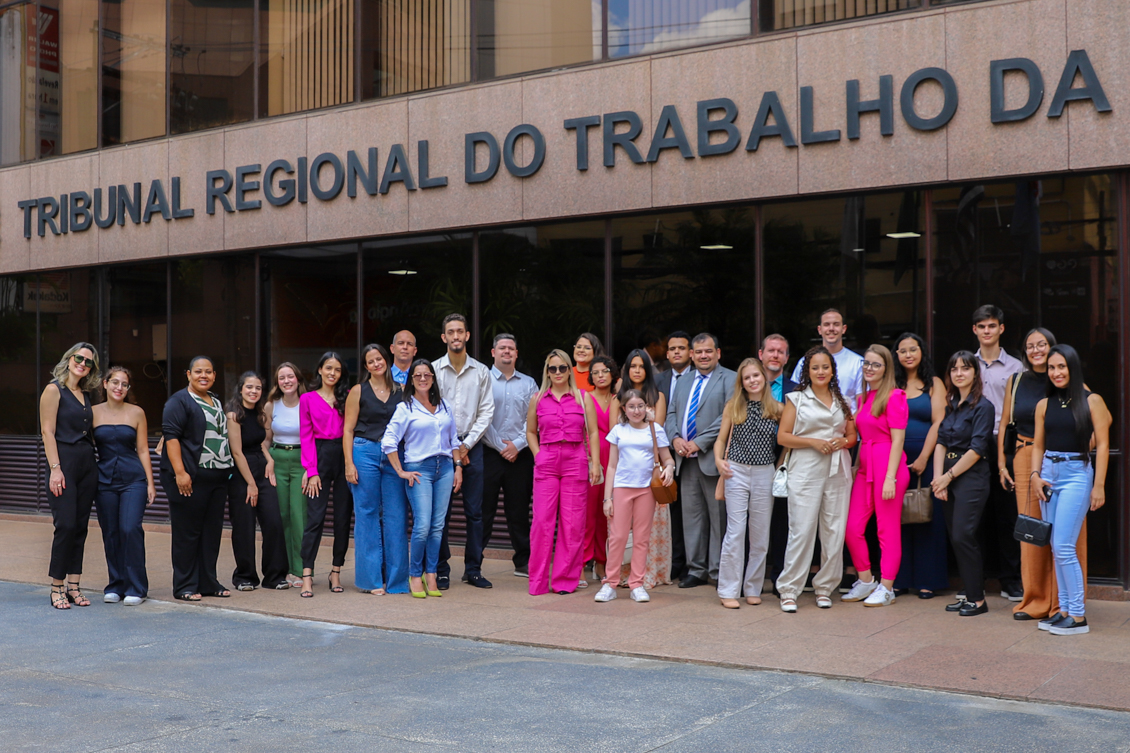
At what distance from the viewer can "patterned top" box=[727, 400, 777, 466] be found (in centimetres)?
869

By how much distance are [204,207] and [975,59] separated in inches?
359

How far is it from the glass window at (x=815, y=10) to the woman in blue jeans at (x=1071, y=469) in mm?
3791

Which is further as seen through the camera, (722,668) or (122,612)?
(122,612)

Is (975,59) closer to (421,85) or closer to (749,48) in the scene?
(749,48)

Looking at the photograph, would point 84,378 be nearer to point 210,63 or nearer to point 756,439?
point 756,439

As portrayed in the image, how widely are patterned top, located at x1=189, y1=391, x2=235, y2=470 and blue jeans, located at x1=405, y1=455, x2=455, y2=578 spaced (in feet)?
4.92

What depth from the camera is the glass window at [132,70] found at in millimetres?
14852

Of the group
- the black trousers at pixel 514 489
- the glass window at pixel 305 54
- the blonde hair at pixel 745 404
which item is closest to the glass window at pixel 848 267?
the blonde hair at pixel 745 404

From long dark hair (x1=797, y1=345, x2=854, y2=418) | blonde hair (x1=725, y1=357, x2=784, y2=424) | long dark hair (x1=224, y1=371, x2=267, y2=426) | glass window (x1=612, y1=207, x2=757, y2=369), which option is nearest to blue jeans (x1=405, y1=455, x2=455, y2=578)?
long dark hair (x1=224, y1=371, x2=267, y2=426)

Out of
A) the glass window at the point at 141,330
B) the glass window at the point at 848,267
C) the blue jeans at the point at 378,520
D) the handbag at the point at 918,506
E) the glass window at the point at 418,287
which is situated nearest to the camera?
the handbag at the point at 918,506

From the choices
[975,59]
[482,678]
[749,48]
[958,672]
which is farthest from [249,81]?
[958,672]

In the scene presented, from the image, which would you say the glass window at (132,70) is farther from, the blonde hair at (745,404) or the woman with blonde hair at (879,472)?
the woman with blonde hair at (879,472)

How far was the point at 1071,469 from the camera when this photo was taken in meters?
7.63

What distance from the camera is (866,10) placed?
10.1 meters
